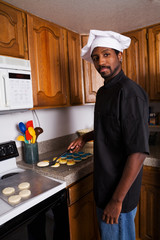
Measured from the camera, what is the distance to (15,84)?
1185 mm

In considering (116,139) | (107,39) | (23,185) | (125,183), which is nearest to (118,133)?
(116,139)

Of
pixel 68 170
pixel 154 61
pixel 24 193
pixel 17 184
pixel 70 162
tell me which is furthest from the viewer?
pixel 154 61

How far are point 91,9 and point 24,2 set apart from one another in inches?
17.5

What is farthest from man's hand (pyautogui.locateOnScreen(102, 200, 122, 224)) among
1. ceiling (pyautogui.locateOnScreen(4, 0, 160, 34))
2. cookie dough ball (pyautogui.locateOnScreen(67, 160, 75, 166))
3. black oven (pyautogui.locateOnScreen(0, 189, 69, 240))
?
ceiling (pyautogui.locateOnScreen(4, 0, 160, 34))

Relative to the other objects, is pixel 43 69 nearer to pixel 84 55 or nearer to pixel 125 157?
pixel 84 55

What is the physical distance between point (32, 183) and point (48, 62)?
89 centimetres

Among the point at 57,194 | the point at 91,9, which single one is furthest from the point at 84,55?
the point at 57,194

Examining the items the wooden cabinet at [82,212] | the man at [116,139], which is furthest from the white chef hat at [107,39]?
the wooden cabinet at [82,212]

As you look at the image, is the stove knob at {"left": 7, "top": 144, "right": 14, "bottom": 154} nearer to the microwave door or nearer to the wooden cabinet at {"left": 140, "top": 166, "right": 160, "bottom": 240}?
the microwave door

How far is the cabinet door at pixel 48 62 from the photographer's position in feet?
4.38

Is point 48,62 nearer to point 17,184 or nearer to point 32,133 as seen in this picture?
point 32,133

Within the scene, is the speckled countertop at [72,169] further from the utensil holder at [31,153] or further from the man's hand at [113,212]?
the man's hand at [113,212]

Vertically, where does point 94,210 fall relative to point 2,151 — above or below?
below

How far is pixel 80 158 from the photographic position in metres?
1.49
